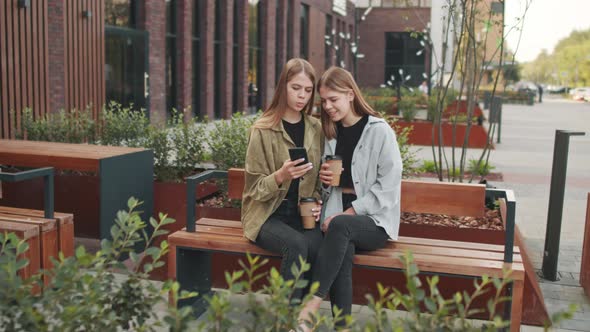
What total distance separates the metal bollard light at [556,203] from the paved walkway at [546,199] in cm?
14

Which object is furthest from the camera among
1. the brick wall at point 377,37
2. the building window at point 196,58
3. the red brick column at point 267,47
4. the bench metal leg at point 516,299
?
the brick wall at point 377,37

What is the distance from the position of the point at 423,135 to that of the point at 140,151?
1175 centimetres

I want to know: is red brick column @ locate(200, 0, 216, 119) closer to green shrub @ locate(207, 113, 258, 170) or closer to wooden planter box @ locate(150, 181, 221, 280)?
green shrub @ locate(207, 113, 258, 170)

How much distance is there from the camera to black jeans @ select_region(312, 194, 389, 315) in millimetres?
3990

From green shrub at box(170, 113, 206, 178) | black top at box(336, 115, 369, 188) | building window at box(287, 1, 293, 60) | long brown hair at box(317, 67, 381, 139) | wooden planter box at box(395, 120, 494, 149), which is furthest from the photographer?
building window at box(287, 1, 293, 60)

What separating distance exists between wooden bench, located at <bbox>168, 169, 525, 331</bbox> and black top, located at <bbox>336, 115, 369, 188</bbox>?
461mm

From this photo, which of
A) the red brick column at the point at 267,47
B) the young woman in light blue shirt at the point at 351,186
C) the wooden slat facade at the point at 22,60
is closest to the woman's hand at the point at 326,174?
the young woman in light blue shirt at the point at 351,186

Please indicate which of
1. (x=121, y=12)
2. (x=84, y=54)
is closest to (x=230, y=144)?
(x=84, y=54)

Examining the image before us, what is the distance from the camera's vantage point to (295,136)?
14.6 ft

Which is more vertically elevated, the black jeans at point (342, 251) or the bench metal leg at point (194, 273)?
the black jeans at point (342, 251)

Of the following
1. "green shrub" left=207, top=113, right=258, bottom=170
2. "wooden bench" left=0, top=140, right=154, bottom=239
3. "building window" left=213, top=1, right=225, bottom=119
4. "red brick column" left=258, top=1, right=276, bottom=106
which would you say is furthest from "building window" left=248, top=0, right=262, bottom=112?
"wooden bench" left=0, top=140, right=154, bottom=239

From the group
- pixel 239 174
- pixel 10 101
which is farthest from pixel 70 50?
pixel 239 174

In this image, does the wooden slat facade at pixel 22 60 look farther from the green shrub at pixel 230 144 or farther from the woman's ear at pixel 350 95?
the woman's ear at pixel 350 95

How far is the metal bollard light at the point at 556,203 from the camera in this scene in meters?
5.59
